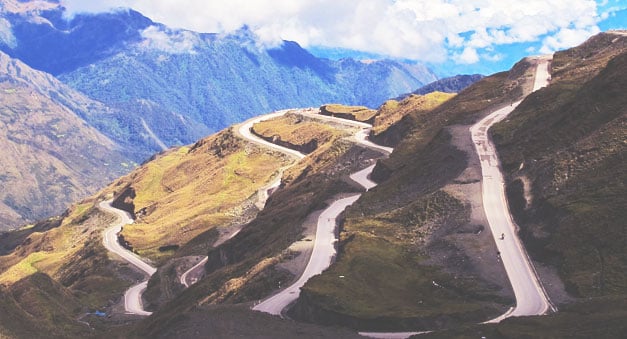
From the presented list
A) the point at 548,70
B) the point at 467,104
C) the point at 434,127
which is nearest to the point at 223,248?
the point at 434,127

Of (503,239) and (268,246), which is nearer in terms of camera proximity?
(503,239)

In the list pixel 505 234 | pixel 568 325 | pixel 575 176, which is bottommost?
pixel 568 325

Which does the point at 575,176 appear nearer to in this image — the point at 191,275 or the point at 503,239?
the point at 503,239

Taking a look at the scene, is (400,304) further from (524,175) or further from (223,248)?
(223,248)

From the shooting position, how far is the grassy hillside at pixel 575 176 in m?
76.8

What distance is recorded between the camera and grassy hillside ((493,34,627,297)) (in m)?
76.8

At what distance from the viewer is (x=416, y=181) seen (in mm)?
120000

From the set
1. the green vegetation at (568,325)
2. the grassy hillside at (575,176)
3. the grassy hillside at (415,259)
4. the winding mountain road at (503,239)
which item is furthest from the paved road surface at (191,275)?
the green vegetation at (568,325)

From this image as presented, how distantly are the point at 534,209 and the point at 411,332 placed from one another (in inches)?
1330

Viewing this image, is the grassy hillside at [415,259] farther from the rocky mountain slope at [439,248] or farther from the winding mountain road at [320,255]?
the winding mountain road at [320,255]

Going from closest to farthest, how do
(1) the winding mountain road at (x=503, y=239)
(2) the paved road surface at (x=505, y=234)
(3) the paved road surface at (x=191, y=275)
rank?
(1) the winding mountain road at (x=503, y=239)
(2) the paved road surface at (x=505, y=234)
(3) the paved road surface at (x=191, y=275)

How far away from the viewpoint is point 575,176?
93625 mm

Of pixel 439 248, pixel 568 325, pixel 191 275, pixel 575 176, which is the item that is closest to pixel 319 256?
pixel 439 248

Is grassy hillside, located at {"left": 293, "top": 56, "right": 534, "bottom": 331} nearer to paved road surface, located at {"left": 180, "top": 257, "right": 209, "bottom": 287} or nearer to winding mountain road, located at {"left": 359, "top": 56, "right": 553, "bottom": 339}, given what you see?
winding mountain road, located at {"left": 359, "top": 56, "right": 553, "bottom": 339}
